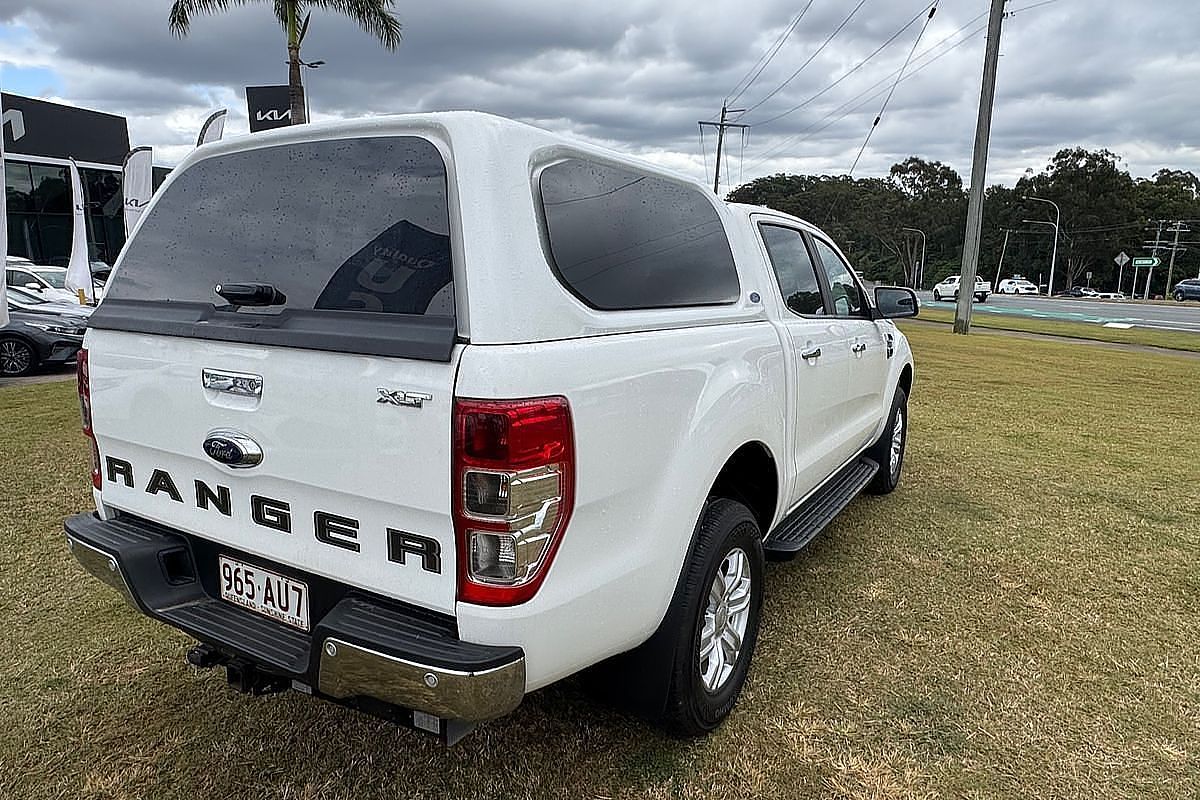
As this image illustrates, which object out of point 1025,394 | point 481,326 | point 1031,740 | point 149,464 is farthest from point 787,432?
point 1025,394

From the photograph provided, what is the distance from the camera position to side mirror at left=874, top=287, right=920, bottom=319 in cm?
456

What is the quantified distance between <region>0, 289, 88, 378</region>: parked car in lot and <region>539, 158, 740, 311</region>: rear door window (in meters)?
10.4

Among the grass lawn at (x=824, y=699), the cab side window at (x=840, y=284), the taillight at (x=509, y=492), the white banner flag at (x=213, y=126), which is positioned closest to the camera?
the taillight at (x=509, y=492)

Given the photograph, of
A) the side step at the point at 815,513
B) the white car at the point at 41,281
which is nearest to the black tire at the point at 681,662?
the side step at the point at 815,513

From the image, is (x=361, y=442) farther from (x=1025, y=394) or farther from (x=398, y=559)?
(x=1025, y=394)

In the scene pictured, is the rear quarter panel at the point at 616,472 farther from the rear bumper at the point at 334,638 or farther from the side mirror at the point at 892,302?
the side mirror at the point at 892,302

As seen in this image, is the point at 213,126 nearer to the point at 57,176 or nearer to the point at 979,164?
the point at 979,164

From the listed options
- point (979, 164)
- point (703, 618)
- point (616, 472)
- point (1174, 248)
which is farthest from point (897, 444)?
point (1174, 248)

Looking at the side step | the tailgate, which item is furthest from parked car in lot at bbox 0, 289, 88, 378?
the side step

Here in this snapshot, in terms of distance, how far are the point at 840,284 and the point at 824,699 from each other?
7.40 feet

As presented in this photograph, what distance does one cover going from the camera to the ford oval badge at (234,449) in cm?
212

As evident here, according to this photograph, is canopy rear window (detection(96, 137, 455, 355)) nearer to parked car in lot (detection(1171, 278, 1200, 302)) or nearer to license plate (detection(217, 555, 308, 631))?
license plate (detection(217, 555, 308, 631))

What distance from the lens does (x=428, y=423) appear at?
1829 millimetres

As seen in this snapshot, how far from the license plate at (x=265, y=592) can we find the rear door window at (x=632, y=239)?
3.66ft
